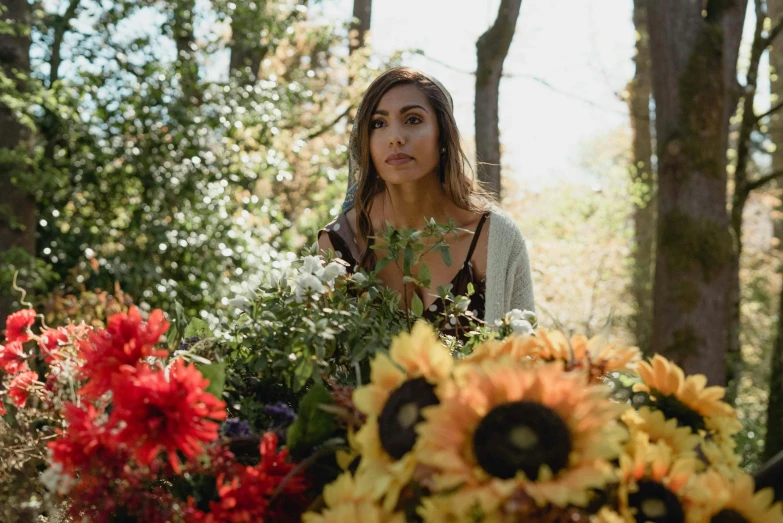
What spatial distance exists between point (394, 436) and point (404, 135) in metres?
2.08

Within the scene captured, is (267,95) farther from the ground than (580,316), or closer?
farther from the ground

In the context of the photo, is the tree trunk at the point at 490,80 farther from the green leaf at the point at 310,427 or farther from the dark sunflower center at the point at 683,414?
the green leaf at the point at 310,427

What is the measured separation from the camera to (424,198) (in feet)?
9.97

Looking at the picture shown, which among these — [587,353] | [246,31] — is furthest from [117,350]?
[246,31]

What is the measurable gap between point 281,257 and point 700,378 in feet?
18.3

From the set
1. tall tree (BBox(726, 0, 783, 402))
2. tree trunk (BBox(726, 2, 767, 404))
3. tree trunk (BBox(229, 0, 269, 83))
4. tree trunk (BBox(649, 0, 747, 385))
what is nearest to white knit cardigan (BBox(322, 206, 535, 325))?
tree trunk (BBox(649, 0, 747, 385))

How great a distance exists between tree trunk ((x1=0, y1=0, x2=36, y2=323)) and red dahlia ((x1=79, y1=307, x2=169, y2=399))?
5297 millimetres

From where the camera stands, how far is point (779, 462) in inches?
35.3

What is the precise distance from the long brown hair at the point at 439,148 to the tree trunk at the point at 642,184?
10.7 m

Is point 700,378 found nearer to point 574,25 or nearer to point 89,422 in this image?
point 89,422

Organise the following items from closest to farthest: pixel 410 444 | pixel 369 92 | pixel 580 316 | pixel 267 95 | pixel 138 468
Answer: pixel 410 444 → pixel 138 468 → pixel 369 92 → pixel 267 95 → pixel 580 316

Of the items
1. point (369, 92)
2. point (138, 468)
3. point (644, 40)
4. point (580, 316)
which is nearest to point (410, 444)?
point (138, 468)

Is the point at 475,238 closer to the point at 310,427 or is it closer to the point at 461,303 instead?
the point at 461,303

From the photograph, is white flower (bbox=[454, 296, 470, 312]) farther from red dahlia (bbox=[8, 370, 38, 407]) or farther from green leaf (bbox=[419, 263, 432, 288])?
red dahlia (bbox=[8, 370, 38, 407])
